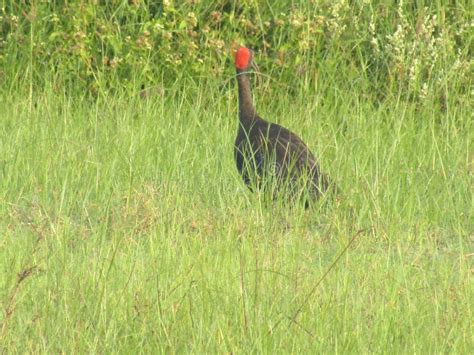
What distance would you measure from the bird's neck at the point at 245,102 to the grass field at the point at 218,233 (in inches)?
7.7

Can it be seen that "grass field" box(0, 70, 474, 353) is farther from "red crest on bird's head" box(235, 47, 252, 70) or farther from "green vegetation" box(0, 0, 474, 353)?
"red crest on bird's head" box(235, 47, 252, 70)

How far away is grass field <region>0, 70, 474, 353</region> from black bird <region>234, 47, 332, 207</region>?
114 mm

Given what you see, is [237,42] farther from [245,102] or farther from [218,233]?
[218,233]

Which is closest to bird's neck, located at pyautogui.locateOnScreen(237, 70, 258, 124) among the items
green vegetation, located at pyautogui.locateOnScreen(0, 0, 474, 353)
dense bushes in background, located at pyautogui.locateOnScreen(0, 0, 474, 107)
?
green vegetation, located at pyautogui.locateOnScreen(0, 0, 474, 353)

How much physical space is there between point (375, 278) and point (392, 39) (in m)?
3.93

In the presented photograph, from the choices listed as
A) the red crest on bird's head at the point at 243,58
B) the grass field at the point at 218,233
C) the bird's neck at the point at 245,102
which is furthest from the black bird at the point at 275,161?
the red crest on bird's head at the point at 243,58

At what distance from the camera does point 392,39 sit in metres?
8.37

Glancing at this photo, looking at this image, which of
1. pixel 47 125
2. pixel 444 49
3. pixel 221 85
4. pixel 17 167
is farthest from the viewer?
pixel 221 85

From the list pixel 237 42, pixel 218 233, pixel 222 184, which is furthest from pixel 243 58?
pixel 218 233

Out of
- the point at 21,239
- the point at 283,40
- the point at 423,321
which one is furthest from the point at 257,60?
the point at 423,321

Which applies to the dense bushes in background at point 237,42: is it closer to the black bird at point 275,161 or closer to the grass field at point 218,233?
the grass field at point 218,233

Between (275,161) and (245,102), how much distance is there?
2.97 ft

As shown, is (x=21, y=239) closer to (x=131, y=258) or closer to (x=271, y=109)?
(x=131, y=258)

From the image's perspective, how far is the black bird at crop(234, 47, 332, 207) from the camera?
20.0ft
